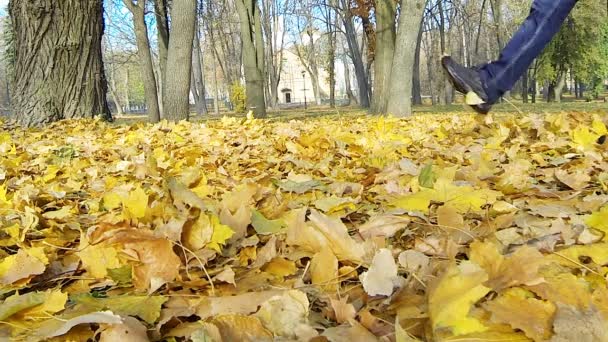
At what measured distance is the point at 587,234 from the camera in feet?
3.58

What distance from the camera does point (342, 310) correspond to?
0.83 meters

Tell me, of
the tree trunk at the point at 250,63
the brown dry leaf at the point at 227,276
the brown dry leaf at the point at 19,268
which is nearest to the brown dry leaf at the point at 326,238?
the brown dry leaf at the point at 227,276

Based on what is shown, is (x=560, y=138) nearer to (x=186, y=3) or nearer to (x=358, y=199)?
(x=358, y=199)

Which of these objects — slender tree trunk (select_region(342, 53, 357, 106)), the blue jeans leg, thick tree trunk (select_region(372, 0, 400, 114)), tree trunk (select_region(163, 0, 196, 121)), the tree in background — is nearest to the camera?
the blue jeans leg

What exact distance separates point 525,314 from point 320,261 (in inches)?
16.0

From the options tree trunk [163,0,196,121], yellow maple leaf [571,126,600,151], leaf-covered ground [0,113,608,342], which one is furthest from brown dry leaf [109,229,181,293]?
tree trunk [163,0,196,121]

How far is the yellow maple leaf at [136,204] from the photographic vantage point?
48.8 inches

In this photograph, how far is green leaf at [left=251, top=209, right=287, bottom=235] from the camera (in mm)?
1265

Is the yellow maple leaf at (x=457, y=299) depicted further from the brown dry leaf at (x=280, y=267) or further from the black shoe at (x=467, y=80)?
the black shoe at (x=467, y=80)

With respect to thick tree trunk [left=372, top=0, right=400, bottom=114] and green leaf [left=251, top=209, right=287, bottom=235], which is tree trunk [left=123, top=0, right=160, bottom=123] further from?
green leaf [left=251, top=209, right=287, bottom=235]

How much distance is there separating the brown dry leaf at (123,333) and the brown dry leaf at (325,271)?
35 centimetres

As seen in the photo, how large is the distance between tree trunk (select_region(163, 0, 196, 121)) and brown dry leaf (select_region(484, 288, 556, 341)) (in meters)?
6.07

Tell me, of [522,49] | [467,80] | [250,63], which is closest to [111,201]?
[467,80]

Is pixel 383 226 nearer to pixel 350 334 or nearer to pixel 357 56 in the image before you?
pixel 350 334
